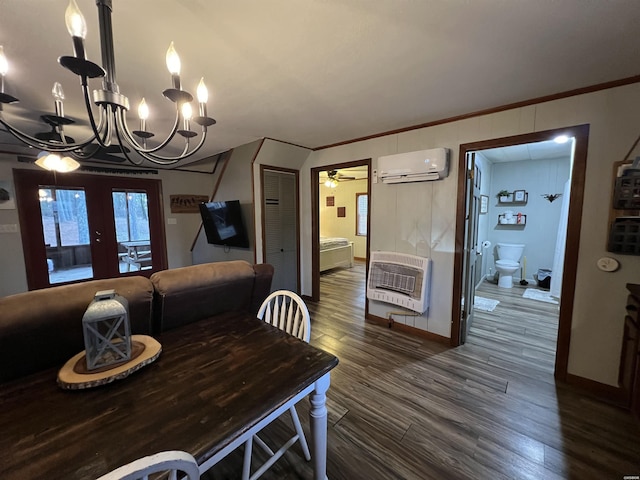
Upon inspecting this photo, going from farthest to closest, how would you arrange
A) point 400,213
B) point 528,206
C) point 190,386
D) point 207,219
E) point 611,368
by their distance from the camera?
point 528,206 < point 207,219 < point 400,213 < point 611,368 < point 190,386

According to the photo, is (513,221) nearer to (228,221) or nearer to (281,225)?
(281,225)

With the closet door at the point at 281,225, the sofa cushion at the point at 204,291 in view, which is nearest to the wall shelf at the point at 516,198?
the closet door at the point at 281,225

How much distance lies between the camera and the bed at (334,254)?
5.72 m

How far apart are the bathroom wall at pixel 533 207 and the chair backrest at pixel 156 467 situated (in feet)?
19.1

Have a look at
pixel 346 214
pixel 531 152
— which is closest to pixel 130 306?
pixel 531 152

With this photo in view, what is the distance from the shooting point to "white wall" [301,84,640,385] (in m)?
1.86

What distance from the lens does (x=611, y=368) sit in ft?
6.37

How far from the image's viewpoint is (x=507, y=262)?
4.68 meters

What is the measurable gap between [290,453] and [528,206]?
5.51 meters

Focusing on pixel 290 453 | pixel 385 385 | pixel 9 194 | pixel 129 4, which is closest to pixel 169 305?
pixel 290 453

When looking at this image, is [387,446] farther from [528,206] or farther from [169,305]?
[528,206]

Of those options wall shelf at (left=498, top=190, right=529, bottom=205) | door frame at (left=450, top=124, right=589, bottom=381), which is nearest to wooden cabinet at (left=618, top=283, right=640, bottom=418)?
door frame at (left=450, top=124, right=589, bottom=381)

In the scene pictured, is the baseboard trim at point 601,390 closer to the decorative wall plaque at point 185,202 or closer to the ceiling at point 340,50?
the ceiling at point 340,50

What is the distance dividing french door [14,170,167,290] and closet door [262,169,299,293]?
246 centimetres
